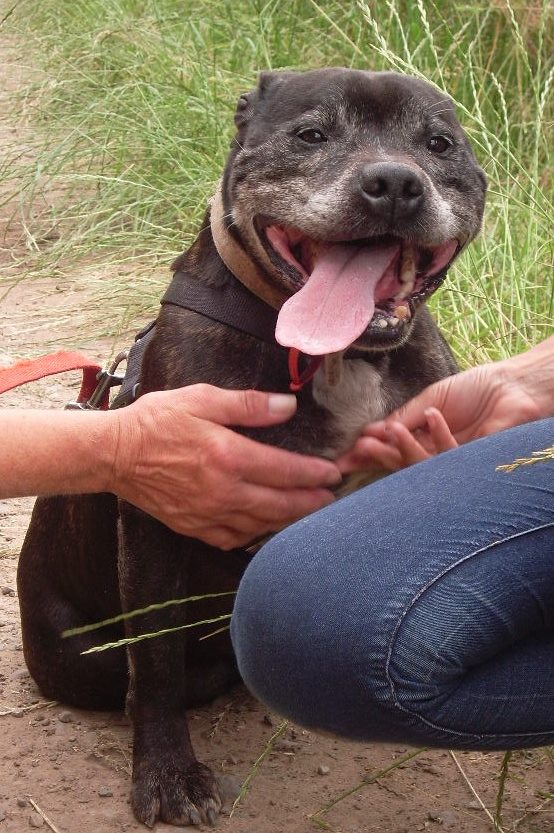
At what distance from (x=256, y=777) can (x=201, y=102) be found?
389cm

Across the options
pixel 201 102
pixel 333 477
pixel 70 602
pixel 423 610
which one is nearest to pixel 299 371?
pixel 333 477

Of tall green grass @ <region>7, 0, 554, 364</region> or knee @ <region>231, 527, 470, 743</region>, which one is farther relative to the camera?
tall green grass @ <region>7, 0, 554, 364</region>

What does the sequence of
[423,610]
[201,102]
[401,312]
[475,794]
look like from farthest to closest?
[201,102] → [475,794] → [401,312] → [423,610]

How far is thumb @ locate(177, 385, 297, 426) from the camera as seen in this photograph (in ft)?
8.78

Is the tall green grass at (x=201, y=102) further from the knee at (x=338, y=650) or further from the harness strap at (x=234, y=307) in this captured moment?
the knee at (x=338, y=650)

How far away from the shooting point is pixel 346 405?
289cm

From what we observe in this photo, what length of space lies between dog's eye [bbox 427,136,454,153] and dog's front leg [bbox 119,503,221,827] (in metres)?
1.00

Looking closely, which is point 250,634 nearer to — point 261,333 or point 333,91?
point 261,333

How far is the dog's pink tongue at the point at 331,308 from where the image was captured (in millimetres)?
2562

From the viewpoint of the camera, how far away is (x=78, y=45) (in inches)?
309

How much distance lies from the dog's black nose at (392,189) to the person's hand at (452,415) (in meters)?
0.38

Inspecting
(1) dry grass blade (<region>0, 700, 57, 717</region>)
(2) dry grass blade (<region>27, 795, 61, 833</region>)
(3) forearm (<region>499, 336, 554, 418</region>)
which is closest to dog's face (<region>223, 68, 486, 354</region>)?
(3) forearm (<region>499, 336, 554, 418</region>)

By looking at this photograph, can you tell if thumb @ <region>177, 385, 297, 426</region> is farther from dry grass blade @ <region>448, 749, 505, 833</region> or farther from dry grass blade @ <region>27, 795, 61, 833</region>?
dry grass blade @ <region>27, 795, 61, 833</region>

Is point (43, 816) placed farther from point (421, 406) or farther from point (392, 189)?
point (392, 189)
